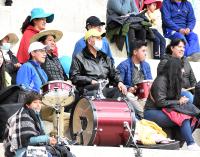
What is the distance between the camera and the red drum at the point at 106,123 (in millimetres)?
12930

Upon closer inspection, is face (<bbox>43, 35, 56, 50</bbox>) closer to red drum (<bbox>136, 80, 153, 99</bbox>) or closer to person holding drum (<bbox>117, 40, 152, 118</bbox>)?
person holding drum (<bbox>117, 40, 152, 118</bbox>)

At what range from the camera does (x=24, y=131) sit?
11.3m

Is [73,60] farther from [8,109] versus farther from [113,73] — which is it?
[8,109]

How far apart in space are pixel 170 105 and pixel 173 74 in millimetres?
440

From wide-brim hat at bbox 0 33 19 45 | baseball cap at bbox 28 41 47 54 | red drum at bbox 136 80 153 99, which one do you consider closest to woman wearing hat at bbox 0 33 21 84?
wide-brim hat at bbox 0 33 19 45

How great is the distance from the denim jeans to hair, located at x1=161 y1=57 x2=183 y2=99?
0.35 meters

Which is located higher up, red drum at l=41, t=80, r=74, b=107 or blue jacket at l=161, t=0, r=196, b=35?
blue jacket at l=161, t=0, r=196, b=35

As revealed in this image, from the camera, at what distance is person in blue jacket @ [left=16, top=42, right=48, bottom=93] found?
45.2 ft

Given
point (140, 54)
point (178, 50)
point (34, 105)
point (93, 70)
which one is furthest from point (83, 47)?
point (34, 105)

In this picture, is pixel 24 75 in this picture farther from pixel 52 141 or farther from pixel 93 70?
pixel 52 141

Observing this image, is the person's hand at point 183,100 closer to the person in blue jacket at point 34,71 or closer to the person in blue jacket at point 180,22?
the person in blue jacket at point 34,71

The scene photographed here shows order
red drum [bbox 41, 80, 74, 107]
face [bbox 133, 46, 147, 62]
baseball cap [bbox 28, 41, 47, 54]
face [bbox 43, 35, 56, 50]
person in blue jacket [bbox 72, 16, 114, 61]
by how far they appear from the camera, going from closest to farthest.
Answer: red drum [bbox 41, 80, 74, 107] → baseball cap [bbox 28, 41, 47, 54] → face [bbox 43, 35, 56, 50] → face [bbox 133, 46, 147, 62] → person in blue jacket [bbox 72, 16, 114, 61]

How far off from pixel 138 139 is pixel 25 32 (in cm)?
328

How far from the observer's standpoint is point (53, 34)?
1541 cm
